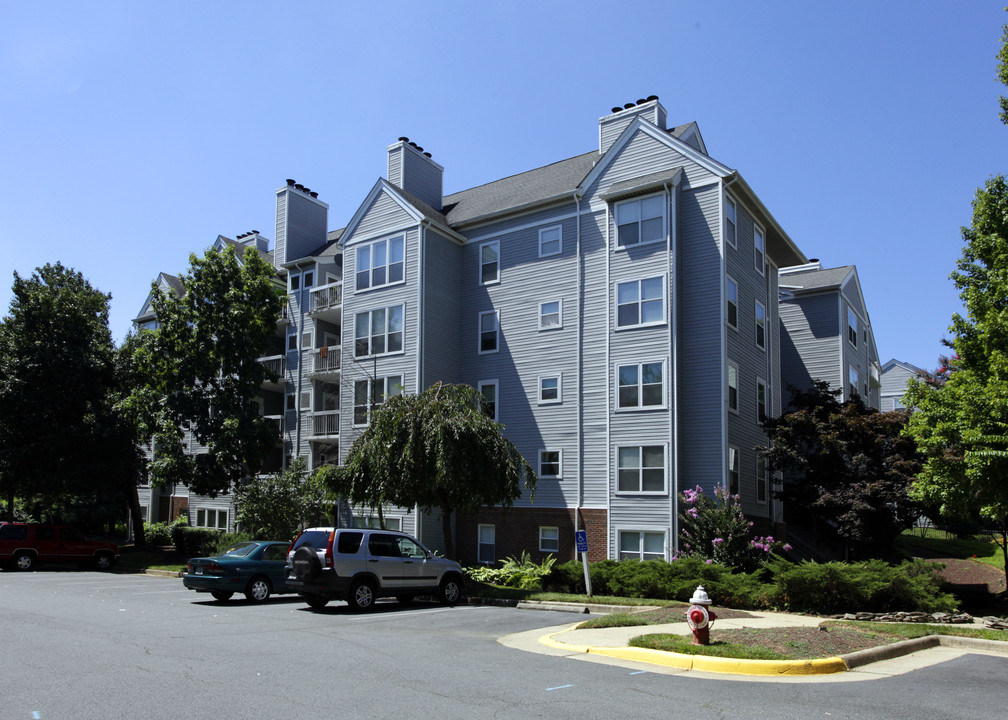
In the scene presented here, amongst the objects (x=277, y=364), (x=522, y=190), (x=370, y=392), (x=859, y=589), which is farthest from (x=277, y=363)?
(x=859, y=589)

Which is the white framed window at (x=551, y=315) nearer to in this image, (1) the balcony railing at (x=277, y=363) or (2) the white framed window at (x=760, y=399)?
(2) the white framed window at (x=760, y=399)

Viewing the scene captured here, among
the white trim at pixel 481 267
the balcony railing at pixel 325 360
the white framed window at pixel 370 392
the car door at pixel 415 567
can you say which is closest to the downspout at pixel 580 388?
the white trim at pixel 481 267

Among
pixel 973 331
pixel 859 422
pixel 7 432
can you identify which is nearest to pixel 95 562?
pixel 7 432

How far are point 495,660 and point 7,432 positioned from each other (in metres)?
31.8

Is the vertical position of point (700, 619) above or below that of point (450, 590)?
above

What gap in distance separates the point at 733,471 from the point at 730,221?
8.41 meters

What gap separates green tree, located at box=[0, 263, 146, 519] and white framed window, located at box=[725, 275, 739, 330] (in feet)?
85.3

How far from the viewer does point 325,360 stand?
35.1 m

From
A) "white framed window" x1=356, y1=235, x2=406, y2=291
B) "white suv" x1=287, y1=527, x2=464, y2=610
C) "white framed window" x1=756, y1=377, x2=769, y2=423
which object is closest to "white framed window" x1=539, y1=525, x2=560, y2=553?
"white framed window" x1=756, y1=377, x2=769, y2=423

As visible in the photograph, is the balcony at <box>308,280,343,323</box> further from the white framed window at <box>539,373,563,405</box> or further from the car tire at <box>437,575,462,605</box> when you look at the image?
the car tire at <box>437,575,462,605</box>

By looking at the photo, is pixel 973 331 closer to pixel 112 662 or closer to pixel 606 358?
pixel 606 358

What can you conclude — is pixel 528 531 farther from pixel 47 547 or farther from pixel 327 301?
pixel 47 547

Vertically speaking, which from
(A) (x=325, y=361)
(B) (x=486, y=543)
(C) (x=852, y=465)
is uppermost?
(A) (x=325, y=361)

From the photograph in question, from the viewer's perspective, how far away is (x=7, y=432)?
113 ft
